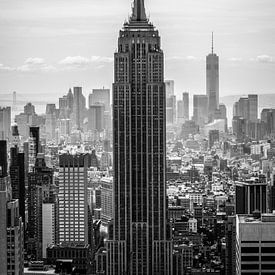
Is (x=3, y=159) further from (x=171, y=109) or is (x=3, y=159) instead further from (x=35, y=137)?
(x=171, y=109)

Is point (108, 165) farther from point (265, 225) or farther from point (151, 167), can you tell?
point (265, 225)

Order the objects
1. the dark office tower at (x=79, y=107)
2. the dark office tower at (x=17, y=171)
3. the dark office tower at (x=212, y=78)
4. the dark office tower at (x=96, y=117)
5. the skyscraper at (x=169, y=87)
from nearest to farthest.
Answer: the dark office tower at (x=17, y=171)
the dark office tower at (x=212, y=78)
the dark office tower at (x=79, y=107)
the dark office tower at (x=96, y=117)
the skyscraper at (x=169, y=87)

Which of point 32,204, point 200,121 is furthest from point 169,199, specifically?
point 32,204

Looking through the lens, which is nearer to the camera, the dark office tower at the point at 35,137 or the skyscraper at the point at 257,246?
the skyscraper at the point at 257,246

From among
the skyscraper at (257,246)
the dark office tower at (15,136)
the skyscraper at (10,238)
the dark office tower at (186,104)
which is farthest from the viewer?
the dark office tower at (186,104)

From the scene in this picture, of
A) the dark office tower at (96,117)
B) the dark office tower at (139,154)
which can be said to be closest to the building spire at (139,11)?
the dark office tower at (96,117)

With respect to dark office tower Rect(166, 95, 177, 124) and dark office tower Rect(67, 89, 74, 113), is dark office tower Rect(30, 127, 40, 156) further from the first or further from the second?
dark office tower Rect(166, 95, 177, 124)

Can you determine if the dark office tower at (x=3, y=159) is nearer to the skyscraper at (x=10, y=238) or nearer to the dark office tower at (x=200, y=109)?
the skyscraper at (x=10, y=238)
